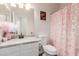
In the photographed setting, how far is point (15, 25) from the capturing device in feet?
4.95

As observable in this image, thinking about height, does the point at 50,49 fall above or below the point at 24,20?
below

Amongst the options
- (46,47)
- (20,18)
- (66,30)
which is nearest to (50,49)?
(46,47)

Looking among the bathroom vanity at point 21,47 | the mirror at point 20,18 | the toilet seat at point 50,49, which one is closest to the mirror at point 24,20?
the mirror at point 20,18

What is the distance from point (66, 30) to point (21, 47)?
63 cm

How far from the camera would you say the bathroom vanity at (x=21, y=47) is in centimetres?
144

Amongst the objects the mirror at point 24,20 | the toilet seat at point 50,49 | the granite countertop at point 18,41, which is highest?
the mirror at point 24,20

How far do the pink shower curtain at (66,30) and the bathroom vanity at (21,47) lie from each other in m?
0.25

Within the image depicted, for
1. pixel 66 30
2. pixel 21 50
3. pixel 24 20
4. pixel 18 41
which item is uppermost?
pixel 24 20

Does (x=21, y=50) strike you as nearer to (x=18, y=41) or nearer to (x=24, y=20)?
(x=18, y=41)

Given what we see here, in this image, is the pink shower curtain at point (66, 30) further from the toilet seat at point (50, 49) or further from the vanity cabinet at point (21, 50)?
the vanity cabinet at point (21, 50)

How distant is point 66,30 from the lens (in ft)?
5.01

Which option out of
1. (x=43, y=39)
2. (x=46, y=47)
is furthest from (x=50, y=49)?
(x=43, y=39)

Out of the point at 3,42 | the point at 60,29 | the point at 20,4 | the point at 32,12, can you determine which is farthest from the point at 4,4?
the point at 60,29

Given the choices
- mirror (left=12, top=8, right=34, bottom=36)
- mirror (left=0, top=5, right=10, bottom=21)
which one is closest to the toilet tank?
mirror (left=12, top=8, right=34, bottom=36)
